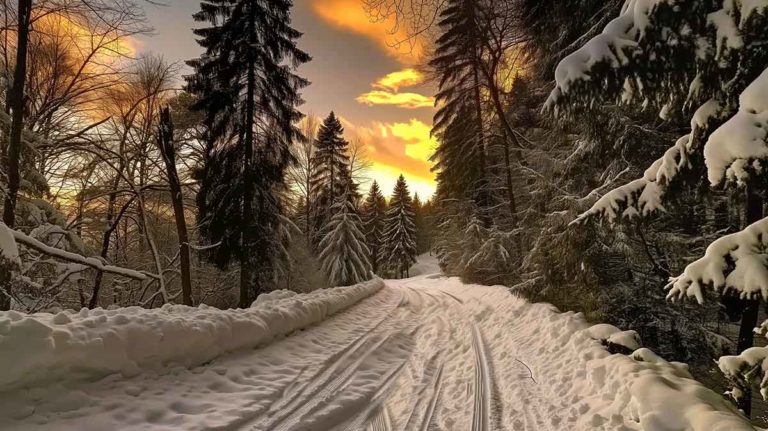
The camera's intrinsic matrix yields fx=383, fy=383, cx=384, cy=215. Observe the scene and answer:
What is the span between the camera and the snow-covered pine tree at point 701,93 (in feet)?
7.79

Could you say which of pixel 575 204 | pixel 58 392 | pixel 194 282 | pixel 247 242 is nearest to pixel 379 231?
pixel 194 282

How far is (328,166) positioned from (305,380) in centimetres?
2984

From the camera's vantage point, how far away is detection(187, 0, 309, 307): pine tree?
14734 mm

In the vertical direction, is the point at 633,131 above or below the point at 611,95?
above

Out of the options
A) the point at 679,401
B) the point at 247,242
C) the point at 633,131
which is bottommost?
the point at 679,401

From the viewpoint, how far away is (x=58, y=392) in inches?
145

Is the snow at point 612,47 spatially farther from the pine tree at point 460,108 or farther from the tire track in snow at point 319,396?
the pine tree at point 460,108

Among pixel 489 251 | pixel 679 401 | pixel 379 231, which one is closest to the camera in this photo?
pixel 679 401

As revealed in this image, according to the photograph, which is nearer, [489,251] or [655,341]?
[655,341]

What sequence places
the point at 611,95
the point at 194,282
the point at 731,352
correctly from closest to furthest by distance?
1. the point at 611,95
2. the point at 731,352
3. the point at 194,282

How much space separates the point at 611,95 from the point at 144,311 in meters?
6.28

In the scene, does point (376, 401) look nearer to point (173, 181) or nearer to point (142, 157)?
point (173, 181)

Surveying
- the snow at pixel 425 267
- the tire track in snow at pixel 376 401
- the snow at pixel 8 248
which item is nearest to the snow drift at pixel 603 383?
the tire track in snow at pixel 376 401

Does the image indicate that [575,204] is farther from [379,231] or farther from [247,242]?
[379,231]
